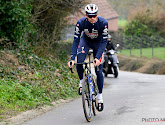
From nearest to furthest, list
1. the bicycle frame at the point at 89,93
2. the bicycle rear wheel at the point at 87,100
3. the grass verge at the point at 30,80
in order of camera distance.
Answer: the bicycle rear wheel at the point at 87,100 < the bicycle frame at the point at 89,93 < the grass verge at the point at 30,80

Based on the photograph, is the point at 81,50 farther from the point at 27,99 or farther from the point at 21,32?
the point at 21,32

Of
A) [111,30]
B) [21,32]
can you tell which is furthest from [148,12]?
[21,32]

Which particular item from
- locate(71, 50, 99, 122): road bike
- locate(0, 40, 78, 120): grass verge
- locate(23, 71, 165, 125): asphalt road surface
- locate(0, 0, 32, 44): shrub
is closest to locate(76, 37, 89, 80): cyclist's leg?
locate(71, 50, 99, 122): road bike

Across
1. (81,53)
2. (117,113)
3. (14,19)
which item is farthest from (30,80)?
(117,113)

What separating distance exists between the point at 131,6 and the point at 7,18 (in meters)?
55.7

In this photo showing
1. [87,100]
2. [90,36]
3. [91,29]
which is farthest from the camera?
[90,36]

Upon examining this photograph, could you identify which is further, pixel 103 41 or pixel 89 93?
pixel 103 41

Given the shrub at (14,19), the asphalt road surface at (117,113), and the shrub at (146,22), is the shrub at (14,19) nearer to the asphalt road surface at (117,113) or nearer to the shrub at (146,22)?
the asphalt road surface at (117,113)

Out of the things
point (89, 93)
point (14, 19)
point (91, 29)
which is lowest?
point (89, 93)

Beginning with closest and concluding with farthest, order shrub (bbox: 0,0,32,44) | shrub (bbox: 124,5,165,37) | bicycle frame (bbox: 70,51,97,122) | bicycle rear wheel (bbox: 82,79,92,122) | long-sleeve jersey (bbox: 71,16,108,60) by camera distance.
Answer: bicycle rear wheel (bbox: 82,79,92,122) → bicycle frame (bbox: 70,51,97,122) → long-sleeve jersey (bbox: 71,16,108,60) → shrub (bbox: 0,0,32,44) → shrub (bbox: 124,5,165,37)

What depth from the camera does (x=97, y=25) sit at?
7.25 metres

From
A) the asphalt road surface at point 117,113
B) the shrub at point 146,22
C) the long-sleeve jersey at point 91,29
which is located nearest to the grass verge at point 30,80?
the asphalt road surface at point 117,113

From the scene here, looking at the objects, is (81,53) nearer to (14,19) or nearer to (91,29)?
(91,29)

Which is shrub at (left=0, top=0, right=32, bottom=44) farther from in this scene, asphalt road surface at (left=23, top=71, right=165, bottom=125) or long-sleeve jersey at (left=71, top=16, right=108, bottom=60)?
long-sleeve jersey at (left=71, top=16, right=108, bottom=60)
